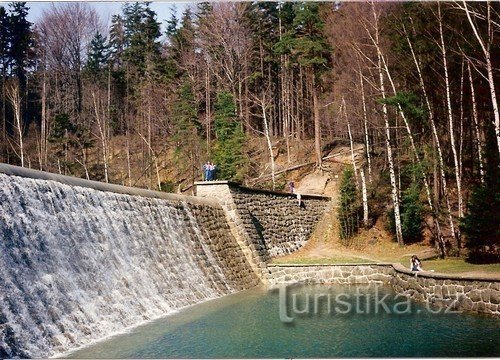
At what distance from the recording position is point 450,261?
68.0 feet

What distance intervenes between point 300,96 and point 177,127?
31.0ft

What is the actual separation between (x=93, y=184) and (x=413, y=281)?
372 inches

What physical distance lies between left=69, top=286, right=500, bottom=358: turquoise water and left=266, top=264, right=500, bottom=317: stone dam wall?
1.55ft

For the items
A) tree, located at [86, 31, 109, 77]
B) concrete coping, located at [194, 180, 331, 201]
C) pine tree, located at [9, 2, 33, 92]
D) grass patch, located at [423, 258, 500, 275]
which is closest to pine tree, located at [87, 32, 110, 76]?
tree, located at [86, 31, 109, 77]

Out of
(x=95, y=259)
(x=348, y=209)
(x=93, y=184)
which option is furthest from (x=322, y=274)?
(x=95, y=259)

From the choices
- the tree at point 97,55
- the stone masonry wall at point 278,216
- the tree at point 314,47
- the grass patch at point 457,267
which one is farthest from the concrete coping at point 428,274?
the tree at point 97,55

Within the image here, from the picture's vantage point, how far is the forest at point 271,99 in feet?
75.9

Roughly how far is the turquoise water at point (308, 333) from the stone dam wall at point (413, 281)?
47 centimetres

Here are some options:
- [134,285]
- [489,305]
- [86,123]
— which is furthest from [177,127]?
[489,305]

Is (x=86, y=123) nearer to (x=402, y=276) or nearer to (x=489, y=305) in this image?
(x=402, y=276)

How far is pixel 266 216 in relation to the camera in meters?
25.5

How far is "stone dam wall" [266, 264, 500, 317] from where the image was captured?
13.9m

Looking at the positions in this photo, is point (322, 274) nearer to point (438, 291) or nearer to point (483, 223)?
point (483, 223)

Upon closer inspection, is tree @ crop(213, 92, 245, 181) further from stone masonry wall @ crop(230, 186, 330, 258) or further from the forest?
stone masonry wall @ crop(230, 186, 330, 258)
